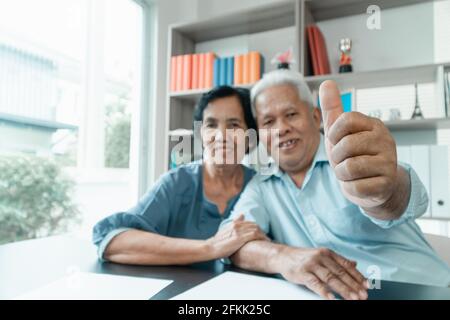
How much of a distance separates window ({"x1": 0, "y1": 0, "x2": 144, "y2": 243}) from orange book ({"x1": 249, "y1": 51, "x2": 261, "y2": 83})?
48 centimetres

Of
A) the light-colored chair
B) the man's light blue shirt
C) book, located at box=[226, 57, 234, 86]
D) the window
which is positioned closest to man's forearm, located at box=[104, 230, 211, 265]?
the man's light blue shirt

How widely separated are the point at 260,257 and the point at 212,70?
3.60 feet

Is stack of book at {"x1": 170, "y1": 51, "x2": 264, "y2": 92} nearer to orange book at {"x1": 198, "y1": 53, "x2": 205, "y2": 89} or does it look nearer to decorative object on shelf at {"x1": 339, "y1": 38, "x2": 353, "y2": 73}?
orange book at {"x1": 198, "y1": 53, "x2": 205, "y2": 89}

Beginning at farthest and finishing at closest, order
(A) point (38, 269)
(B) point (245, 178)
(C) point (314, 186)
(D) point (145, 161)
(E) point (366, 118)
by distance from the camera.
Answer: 1. (D) point (145, 161)
2. (B) point (245, 178)
3. (C) point (314, 186)
4. (A) point (38, 269)
5. (E) point (366, 118)

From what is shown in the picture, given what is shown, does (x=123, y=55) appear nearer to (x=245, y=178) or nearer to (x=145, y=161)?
(x=145, y=161)

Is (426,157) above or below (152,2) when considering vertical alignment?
below

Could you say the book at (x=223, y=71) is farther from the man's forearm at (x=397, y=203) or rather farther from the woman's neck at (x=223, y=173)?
the man's forearm at (x=397, y=203)

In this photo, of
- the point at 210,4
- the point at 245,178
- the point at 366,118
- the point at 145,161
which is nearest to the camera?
the point at 366,118

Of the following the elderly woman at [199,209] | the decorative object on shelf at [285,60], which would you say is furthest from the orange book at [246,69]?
the elderly woman at [199,209]

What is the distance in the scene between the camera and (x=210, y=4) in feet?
4.92

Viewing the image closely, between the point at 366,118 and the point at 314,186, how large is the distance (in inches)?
13.6

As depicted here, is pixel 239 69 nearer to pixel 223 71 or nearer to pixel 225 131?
pixel 223 71

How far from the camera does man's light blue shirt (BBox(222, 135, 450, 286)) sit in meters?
0.57

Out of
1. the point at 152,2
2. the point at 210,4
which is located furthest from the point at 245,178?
the point at 210,4
